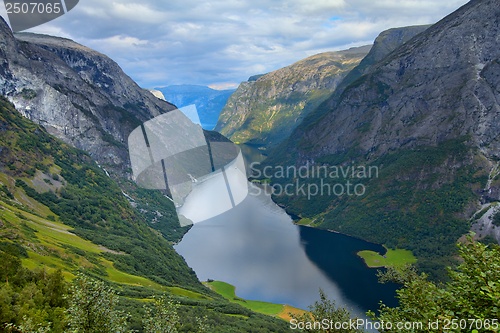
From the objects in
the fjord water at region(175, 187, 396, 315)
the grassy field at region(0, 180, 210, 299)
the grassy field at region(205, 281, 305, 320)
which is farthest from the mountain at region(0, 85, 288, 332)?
the fjord water at region(175, 187, 396, 315)

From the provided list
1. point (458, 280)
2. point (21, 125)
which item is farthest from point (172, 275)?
point (458, 280)

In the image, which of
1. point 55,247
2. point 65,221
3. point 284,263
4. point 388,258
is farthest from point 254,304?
point 388,258

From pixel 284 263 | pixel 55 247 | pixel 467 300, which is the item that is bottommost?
pixel 467 300

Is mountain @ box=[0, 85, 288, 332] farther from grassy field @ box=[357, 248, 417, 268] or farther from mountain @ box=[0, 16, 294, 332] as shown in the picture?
grassy field @ box=[357, 248, 417, 268]

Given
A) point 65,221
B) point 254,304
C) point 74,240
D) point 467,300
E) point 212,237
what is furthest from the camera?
point 212,237

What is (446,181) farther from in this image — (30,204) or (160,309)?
(160,309)

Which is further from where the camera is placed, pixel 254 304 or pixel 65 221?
pixel 65 221

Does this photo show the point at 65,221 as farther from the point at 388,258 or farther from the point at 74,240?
the point at 388,258

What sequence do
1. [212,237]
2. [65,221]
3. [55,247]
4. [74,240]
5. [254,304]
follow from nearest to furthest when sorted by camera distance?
[55,247]
[74,240]
[254,304]
[65,221]
[212,237]
